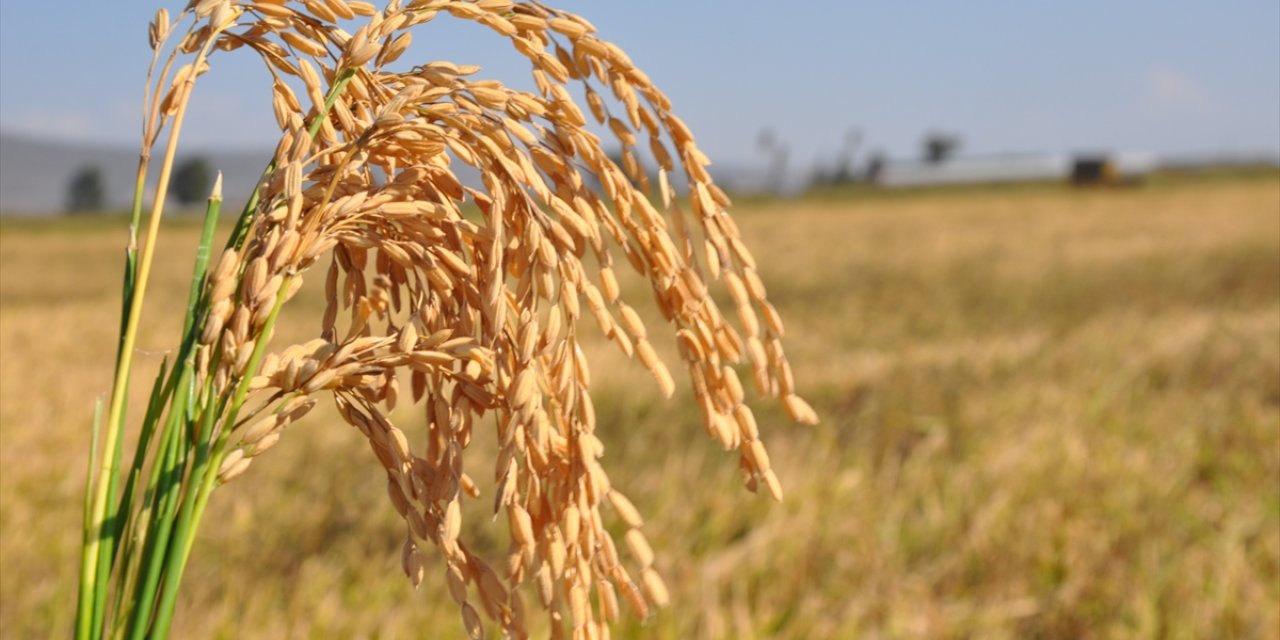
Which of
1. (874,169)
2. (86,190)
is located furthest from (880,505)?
(874,169)

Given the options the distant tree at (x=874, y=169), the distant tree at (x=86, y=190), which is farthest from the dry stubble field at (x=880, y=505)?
the distant tree at (x=874, y=169)

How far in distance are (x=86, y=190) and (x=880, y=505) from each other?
498 inches

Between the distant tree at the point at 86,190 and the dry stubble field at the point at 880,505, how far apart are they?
18.3 feet

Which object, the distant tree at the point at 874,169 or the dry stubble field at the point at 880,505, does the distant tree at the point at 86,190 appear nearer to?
the dry stubble field at the point at 880,505

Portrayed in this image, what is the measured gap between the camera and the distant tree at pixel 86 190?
12117 mm

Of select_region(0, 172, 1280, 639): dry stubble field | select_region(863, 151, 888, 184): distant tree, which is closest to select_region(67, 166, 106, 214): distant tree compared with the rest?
select_region(0, 172, 1280, 639): dry stubble field

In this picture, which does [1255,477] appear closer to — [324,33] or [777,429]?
[777,429]

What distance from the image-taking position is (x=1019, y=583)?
285 centimetres

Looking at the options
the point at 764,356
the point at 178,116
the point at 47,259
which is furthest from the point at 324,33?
the point at 47,259

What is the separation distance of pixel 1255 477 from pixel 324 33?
3.52 meters

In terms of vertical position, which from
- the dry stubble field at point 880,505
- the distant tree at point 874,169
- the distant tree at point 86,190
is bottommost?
the distant tree at point 874,169

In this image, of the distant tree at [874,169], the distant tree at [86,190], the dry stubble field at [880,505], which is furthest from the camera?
the distant tree at [874,169]

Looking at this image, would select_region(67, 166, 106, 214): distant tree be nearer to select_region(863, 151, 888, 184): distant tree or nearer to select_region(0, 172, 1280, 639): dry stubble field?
select_region(0, 172, 1280, 639): dry stubble field

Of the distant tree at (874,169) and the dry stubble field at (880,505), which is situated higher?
the dry stubble field at (880,505)
